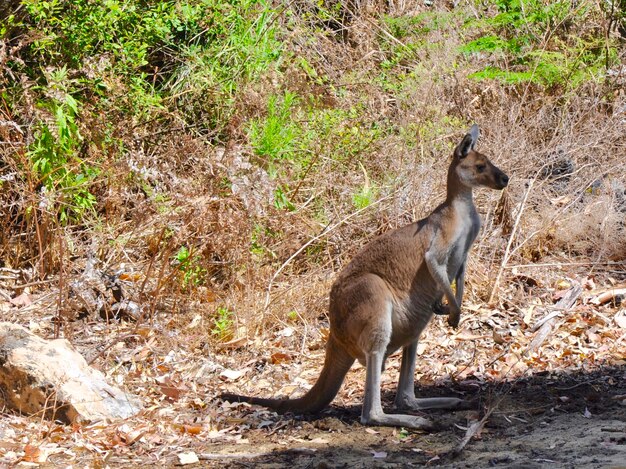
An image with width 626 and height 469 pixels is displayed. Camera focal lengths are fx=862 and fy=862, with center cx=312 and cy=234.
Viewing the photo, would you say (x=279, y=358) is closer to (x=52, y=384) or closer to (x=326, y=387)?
(x=326, y=387)

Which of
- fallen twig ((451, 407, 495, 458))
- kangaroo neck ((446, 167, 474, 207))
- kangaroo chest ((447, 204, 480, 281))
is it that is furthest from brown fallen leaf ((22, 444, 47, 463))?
kangaroo neck ((446, 167, 474, 207))

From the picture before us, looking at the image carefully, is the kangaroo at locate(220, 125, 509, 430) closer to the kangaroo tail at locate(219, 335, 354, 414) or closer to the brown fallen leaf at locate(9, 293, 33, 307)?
the kangaroo tail at locate(219, 335, 354, 414)

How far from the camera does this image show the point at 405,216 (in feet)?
26.5

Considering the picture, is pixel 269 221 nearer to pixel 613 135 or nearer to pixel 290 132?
pixel 290 132

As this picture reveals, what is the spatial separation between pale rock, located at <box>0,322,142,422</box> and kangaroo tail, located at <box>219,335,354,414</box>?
3.24 ft

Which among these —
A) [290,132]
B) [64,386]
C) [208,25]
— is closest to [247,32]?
[208,25]

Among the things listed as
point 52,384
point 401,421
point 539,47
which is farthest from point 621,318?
point 52,384

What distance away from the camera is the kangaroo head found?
5750 mm

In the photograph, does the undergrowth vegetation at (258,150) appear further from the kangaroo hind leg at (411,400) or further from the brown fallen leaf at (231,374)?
the kangaroo hind leg at (411,400)

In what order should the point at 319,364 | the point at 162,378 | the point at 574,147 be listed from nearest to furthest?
the point at 162,378
the point at 319,364
the point at 574,147

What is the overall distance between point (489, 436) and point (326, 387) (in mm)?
1111

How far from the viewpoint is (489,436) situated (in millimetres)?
5098

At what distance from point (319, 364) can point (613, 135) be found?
4.26m

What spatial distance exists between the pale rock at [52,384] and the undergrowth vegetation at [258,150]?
2.68ft
